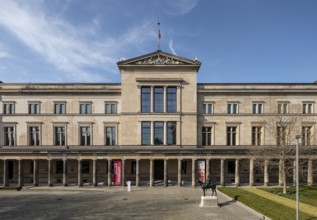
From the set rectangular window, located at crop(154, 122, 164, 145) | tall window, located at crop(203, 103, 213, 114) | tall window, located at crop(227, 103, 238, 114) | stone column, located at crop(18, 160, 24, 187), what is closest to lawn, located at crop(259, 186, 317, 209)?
tall window, located at crop(227, 103, 238, 114)

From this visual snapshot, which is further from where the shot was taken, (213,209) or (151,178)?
(151,178)

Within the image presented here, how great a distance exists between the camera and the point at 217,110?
172 ft

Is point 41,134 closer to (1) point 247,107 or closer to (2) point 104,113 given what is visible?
(2) point 104,113

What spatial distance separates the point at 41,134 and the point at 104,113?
13.7 meters

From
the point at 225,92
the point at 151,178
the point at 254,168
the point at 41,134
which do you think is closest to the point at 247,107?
the point at 225,92

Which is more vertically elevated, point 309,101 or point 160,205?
point 309,101

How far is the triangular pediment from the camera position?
50.4 metres

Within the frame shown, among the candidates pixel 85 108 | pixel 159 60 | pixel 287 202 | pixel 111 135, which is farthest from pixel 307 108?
pixel 85 108

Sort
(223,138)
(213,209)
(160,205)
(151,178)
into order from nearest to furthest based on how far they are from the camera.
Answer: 1. (213,209)
2. (160,205)
3. (151,178)
4. (223,138)

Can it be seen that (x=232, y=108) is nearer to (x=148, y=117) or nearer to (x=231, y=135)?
(x=231, y=135)

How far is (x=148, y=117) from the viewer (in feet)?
165

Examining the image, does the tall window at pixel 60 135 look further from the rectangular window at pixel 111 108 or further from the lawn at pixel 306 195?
Answer: the lawn at pixel 306 195

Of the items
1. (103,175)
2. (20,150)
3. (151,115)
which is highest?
(151,115)

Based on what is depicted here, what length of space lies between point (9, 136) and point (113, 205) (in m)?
33.3
